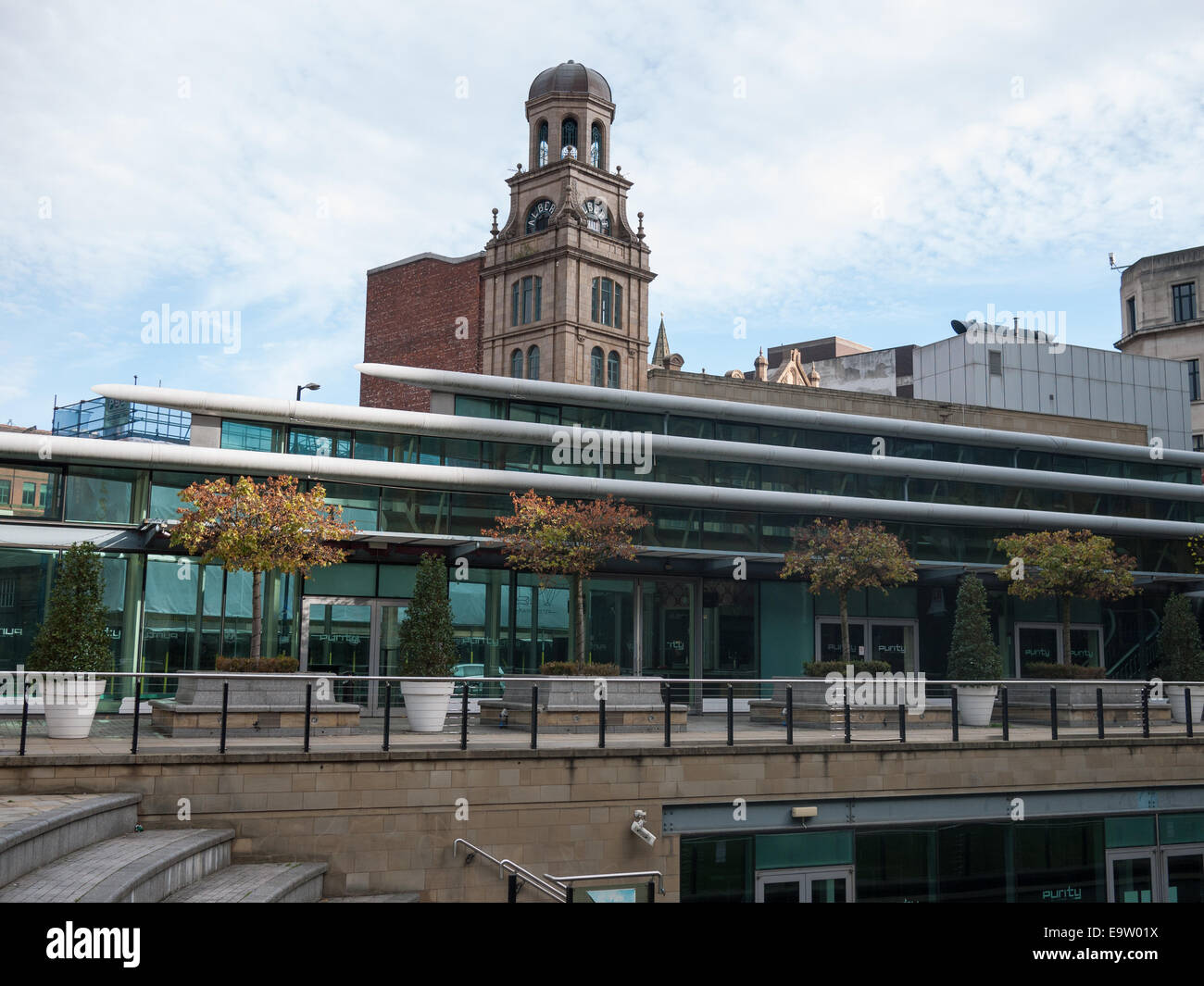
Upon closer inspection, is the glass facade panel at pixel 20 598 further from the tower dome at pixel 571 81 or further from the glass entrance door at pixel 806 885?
the tower dome at pixel 571 81

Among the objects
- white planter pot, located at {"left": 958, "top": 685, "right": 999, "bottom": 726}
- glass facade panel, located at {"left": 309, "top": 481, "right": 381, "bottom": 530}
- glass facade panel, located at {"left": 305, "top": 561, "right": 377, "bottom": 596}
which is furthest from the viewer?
glass facade panel, located at {"left": 309, "top": 481, "right": 381, "bottom": 530}

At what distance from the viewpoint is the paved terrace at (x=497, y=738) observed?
1416cm

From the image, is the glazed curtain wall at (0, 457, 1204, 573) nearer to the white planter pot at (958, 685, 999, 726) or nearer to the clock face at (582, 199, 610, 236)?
the white planter pot at (958, 685, 999, 726)

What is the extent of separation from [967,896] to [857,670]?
19.8ft

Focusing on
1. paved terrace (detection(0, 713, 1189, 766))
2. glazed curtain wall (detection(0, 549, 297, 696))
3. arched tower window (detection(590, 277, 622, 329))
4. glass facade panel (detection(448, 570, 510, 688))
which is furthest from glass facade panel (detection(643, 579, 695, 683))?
arched tower window (detection(590, 277, 622, 329))

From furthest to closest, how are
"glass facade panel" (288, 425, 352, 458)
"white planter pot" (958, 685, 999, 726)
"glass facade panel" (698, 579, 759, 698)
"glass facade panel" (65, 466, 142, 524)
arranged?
"glass facade panel" (698, 579, 759, 698) < "glass facade panel" (288, 425, 352, 458) < "glass facade panel" (65, 466, 142, 524) < "white planter pot" (958, 685, 999, 726)

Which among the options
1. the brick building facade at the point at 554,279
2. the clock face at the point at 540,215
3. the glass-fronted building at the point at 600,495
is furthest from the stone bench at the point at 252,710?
the clock face at the point at 540,215

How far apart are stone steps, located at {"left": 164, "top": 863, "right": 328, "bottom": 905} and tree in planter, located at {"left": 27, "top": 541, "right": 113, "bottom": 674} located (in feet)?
15.8

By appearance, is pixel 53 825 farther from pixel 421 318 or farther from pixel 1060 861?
pixel 421 318

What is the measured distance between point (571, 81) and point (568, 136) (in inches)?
82.7

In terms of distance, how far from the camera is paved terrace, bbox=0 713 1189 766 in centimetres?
1416

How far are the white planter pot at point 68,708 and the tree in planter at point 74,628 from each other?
1.40 meters

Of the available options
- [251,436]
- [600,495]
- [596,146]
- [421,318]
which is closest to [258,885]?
[251,436]
